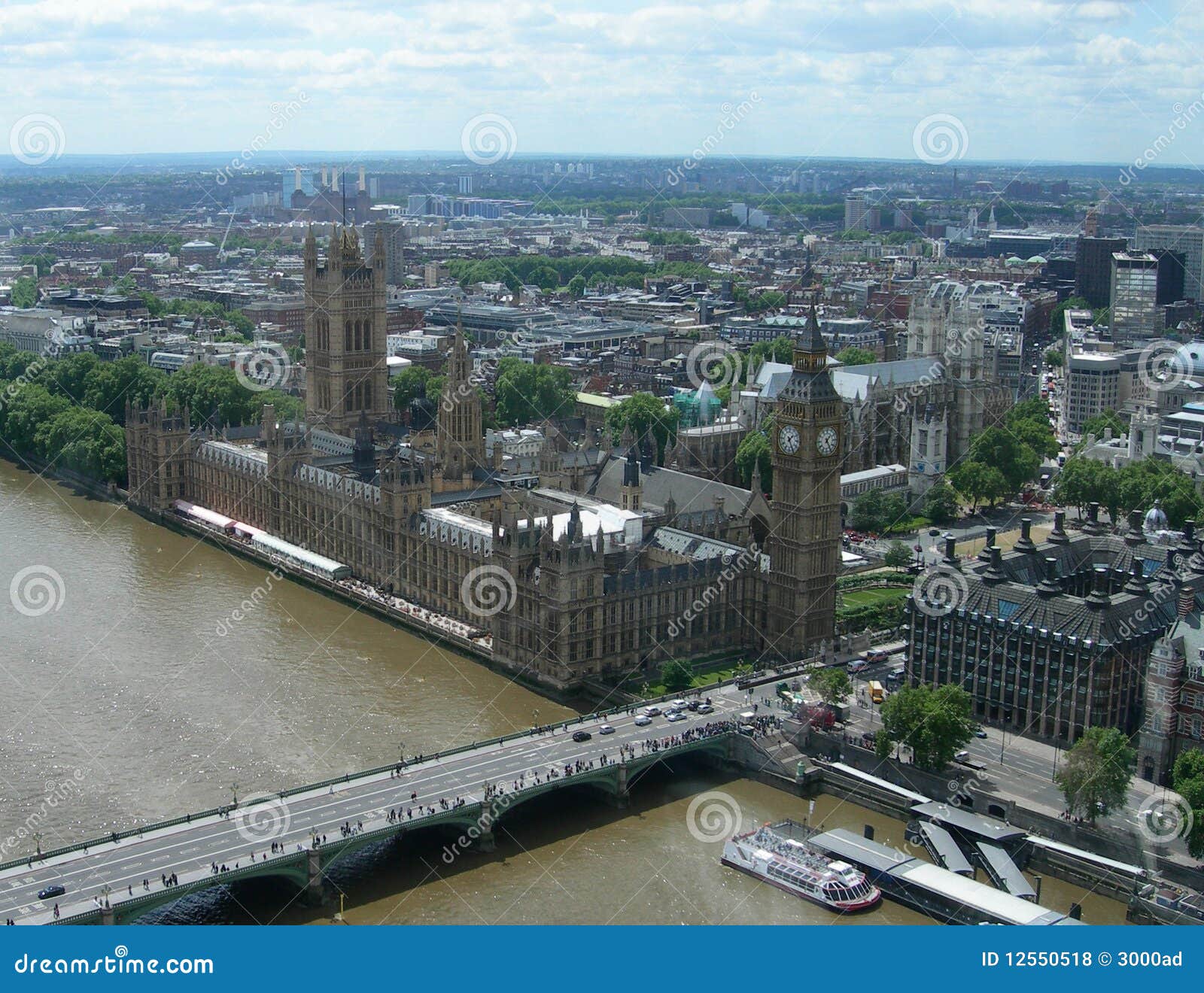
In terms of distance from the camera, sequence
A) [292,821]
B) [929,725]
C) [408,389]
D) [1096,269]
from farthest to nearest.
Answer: [1096,269]
[408,389]
[929,725]
[292,821]

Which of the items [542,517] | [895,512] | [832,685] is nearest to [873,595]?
[895,512]

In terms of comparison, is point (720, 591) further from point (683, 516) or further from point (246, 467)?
point (246, 467)

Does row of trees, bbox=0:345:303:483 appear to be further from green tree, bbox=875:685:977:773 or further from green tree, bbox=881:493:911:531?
green tree, bbox=875:685:977:773

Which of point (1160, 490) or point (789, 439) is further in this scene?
point (1160, 490)

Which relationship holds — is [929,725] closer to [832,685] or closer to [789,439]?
[832,685]

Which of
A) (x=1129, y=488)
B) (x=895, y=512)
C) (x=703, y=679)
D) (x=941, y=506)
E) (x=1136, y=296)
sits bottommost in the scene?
(x=703, y=679)

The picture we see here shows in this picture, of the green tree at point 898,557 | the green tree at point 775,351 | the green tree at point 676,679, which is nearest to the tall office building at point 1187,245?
the green tree at point 775,351

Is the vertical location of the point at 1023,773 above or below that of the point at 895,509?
below
